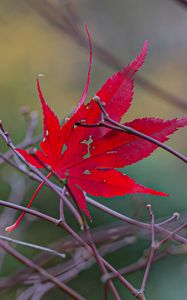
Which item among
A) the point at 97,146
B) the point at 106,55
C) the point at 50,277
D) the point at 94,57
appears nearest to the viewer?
the point at 50,277

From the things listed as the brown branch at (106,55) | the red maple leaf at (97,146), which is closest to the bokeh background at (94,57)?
the brown branch at (106,55)

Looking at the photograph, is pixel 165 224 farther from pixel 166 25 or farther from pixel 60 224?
pixel 166 25

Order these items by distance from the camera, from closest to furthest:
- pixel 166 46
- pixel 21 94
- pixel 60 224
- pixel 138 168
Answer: pixel 60 224 < pixel 138 168 < pixel 21 94 < pixel 166 46

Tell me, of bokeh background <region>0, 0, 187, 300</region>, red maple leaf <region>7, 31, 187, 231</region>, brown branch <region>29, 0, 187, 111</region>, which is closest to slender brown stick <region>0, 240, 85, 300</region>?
red maple leaf <region>7, 31, 187, 231</region>

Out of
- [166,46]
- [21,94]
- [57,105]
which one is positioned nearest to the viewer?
[21,94]

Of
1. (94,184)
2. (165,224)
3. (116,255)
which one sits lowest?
(116,255)

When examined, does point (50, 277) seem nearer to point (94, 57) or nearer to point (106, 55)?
point (106, 55)

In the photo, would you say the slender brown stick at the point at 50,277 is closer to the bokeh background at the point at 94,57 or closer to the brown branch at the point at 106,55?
the brown branch at the point at 106,55

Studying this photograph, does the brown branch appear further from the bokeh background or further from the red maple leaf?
the bokeh background

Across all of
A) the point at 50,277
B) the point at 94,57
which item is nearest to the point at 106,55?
the point at 50,277

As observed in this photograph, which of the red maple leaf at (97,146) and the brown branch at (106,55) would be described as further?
the brown branch at (106,55)

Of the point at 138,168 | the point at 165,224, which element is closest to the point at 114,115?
the point at 165,224
